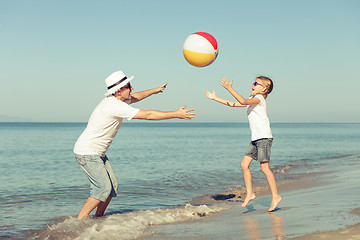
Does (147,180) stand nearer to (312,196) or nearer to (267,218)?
(312,196)

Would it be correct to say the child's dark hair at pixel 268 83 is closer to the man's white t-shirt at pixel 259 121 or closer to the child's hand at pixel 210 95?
the man's white t-shirt at pixel 259 121

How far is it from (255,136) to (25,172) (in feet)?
35.2

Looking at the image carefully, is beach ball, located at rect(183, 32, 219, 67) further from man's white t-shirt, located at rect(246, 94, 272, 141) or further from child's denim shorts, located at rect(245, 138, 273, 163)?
child's denim shorts, located at rect(245, 138, 273, 163)

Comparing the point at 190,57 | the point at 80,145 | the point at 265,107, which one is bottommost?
the point at 80,145

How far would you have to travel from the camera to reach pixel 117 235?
207 inches

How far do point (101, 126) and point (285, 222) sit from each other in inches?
115

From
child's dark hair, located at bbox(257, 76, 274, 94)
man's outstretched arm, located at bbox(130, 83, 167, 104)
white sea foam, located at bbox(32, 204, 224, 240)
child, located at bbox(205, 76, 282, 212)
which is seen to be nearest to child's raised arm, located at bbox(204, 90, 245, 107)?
child, located at bbox(205, 76, 282, 212)

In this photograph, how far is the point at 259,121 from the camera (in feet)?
21.0

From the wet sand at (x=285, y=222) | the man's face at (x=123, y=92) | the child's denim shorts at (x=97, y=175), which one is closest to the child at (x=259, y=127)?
the wet sand at (x=285, y=222)

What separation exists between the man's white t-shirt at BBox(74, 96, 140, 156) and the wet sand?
149cm

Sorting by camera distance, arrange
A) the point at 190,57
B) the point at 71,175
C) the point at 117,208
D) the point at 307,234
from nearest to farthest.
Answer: the point at 307,234 → the point at 190,57 → the point at 117,208 → the point at 71,175

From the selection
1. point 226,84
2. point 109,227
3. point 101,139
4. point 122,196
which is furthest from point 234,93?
point 122,196

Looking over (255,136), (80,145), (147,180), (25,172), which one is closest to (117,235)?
(80,145)

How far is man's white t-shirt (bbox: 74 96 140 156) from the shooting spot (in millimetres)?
5500
